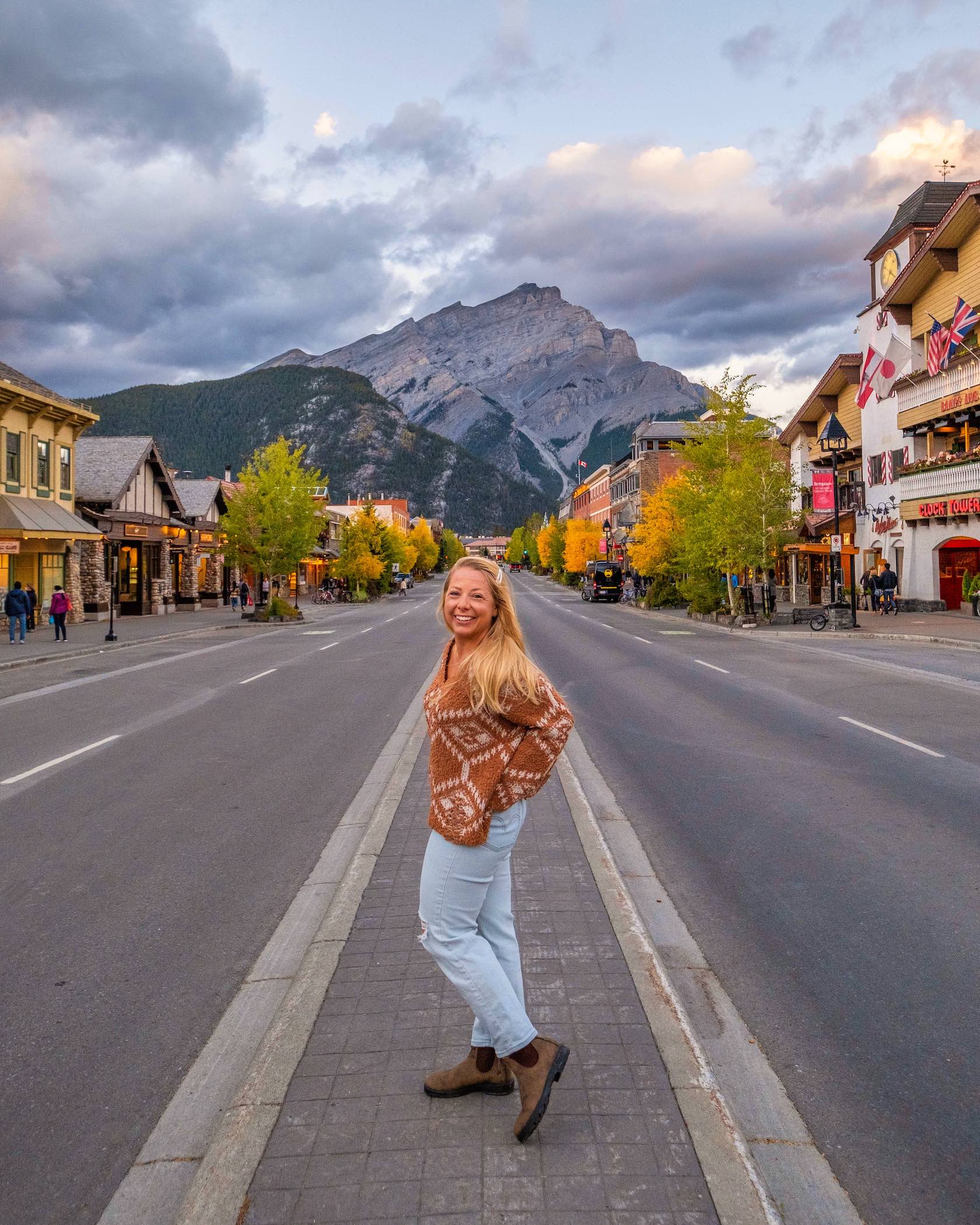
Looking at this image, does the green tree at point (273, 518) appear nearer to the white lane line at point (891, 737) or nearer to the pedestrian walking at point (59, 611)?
the pedestrian walking at point (59, 611)

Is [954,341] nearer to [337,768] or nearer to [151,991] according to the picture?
[337,768]

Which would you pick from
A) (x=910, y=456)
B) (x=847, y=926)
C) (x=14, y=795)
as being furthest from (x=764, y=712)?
(x=910, y=456)

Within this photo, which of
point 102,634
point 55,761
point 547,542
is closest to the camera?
point 55,761

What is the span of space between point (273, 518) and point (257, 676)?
24658 millimetres

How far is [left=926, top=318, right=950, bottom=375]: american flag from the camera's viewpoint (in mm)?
33122

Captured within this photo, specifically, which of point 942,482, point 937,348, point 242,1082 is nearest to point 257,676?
point 242,1082

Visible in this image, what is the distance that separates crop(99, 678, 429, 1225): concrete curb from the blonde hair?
1672 mm

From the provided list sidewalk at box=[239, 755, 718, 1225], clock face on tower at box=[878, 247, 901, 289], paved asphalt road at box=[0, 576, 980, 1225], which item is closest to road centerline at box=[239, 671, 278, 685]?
paved asphalt road at box=[0, 576, 980, 1225]

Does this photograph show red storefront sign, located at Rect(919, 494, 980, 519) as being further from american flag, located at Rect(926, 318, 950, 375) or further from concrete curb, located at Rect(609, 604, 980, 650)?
american flag, located at Rect(926, 318, 950, 375)

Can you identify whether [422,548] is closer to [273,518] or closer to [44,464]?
[273,518]

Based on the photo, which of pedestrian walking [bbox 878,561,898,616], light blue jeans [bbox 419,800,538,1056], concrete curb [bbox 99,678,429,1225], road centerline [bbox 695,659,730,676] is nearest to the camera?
concrete curb [bbox 99,678,429,1225]

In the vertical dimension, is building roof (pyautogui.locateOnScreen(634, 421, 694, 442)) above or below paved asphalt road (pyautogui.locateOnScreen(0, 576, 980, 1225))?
above

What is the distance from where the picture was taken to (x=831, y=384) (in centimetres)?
4566

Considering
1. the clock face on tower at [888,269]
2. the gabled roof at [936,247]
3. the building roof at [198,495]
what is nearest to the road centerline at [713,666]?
the gabled roof at [936,247]
